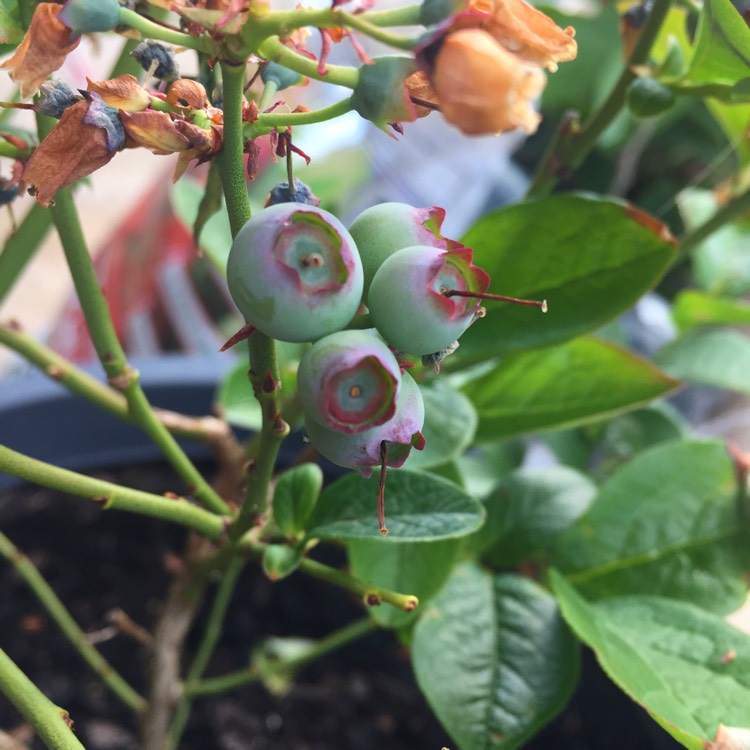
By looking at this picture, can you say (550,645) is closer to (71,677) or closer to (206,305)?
(71,677)

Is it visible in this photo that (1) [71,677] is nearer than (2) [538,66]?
No

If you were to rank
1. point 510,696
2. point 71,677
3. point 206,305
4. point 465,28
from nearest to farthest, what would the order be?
point 465,28 → point 510,696 → point 71,677 → point 206,305

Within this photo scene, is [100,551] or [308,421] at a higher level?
[308,421]

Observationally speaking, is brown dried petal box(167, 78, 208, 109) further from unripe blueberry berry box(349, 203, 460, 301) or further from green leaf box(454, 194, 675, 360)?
green leaf box(454, 194, 675, 360)

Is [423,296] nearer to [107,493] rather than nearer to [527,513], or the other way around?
[107,493]

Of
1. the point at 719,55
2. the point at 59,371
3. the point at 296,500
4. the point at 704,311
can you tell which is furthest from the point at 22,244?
the point at 704,311

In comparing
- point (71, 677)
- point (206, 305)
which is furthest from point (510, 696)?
point (206, 305)
